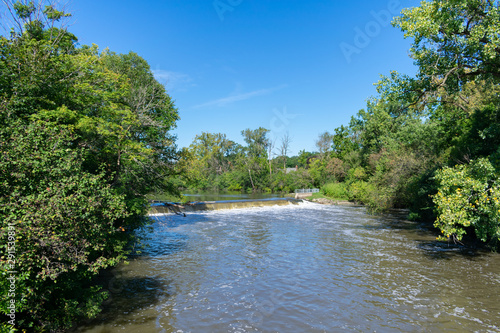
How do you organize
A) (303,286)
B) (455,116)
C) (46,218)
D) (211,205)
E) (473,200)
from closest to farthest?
(46,218), (303,286), (473,200), (455,116), (211,205)

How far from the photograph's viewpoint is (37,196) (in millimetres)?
4895

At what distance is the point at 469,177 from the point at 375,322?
676cm

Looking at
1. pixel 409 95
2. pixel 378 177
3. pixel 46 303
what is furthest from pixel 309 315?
pixel 378 177

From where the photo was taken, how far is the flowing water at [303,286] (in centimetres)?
698

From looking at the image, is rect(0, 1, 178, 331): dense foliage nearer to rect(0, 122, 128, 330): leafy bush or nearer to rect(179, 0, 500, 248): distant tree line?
rect(0, 122, 128, 330): leafy bush

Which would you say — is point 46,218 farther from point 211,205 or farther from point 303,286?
point 211,205

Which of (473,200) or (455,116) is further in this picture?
(455,116)

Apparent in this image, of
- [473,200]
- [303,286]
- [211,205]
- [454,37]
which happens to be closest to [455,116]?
[454,37]

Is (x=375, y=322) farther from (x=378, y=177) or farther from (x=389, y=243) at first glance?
(x=378, y=177)

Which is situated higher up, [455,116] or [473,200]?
[455,116]

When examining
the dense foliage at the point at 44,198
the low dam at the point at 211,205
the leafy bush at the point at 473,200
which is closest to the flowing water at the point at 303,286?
the dense foliage at the point at 44,198

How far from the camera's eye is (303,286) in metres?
9.31

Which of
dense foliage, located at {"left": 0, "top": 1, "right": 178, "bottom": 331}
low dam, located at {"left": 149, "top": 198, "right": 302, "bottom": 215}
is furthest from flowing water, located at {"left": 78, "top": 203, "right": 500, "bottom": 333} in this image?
low dam, located at {"left": 149, "top": 198, "right": 302, "bottom": 215}

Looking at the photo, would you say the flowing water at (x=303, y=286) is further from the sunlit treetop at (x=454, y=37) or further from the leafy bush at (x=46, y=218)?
the sunlit treetop at (x=454, y=37)
